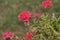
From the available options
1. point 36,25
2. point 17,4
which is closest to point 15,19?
point 17,4

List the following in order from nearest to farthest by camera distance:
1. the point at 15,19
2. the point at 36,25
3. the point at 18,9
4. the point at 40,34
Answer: the point at 40,34
the point at 36,25
the point at 15,19
the point at 18,9

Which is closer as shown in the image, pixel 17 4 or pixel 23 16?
pixel 23 16

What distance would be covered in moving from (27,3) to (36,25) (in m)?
3.02

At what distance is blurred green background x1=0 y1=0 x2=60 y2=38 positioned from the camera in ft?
18.6

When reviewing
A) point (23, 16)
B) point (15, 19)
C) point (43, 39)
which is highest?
point (23, 16)

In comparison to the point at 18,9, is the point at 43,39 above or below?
above

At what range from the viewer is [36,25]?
3.54 m

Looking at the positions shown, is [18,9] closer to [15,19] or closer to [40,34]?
[15,19]

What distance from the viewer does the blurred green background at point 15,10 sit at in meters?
5.67

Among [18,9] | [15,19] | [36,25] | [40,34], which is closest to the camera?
[40,34]

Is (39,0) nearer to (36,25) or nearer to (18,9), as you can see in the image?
(18,9)

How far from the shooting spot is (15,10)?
627 cm

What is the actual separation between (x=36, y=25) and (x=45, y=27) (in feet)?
0.53

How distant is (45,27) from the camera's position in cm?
343
